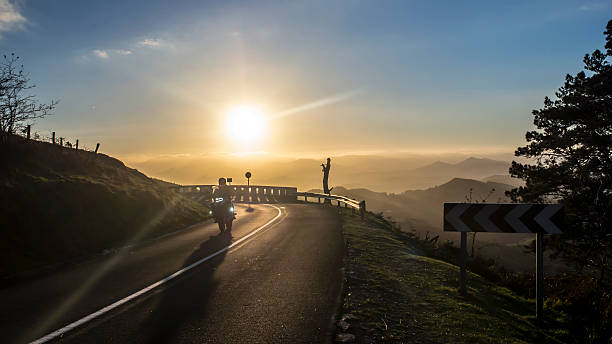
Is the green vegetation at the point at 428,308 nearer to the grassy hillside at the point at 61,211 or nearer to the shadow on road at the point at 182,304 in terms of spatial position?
the shadow on road at the point at 182,304

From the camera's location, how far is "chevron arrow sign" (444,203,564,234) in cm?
650

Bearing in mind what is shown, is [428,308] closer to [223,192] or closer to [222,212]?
[222,212]

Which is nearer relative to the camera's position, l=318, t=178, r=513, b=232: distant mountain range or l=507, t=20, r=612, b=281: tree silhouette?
l=507, t=20, r=612, b=281: tree silhouette

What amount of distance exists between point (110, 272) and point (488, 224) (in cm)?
884

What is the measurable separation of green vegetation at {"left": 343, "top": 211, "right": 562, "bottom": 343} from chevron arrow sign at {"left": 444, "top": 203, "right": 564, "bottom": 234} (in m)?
1.50

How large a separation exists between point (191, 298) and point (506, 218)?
6.15 m

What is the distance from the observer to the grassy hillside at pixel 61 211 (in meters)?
10.7


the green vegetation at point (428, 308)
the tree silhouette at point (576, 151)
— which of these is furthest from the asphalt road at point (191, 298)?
the tree silhouette at point (576, 151)

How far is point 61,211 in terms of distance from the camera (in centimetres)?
1302

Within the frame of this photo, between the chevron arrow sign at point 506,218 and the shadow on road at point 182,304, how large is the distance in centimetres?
511

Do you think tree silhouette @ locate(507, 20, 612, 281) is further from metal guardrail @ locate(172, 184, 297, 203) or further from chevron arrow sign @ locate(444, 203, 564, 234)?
metal guardrail @ locate(172, 184, 297, 203)

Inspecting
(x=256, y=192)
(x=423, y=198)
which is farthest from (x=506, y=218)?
(x=423, y=198)

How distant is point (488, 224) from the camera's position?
7.01 metres

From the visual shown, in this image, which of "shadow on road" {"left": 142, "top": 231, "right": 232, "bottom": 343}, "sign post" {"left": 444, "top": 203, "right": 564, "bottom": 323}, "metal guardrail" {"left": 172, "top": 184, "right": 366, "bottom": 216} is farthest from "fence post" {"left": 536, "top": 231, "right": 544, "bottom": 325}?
"metal guardrail" {"left": 172, "top": 184, "right": 366, "bottom": 216}
